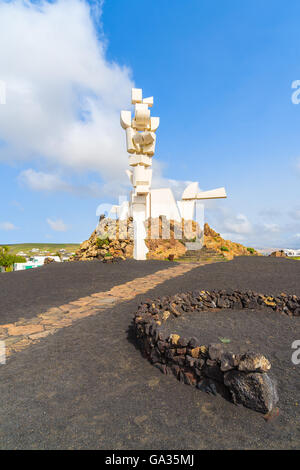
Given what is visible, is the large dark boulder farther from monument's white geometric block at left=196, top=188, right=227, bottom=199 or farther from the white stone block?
monument's white geometric block at left=196, top=188, right=227, bottom=199

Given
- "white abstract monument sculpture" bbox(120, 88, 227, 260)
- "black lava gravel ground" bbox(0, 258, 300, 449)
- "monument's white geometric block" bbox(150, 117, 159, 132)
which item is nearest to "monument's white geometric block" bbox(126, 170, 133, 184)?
"white abstract monument sculpture" bbox(120, 88, 227, 260)

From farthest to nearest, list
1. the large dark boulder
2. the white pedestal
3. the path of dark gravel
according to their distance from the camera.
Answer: the white pedestal, the path of dark gravel, the large dark boulder

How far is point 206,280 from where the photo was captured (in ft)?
32.8

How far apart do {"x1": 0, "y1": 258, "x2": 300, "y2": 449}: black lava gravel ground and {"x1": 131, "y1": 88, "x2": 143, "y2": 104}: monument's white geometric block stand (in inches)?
742

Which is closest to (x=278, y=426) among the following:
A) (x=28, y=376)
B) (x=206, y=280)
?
(x=28, y=376)

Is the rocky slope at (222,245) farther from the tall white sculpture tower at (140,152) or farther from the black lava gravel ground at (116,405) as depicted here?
the black lava gravel ground at (116,405)

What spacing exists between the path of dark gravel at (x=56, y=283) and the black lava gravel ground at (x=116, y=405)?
9.13 ft

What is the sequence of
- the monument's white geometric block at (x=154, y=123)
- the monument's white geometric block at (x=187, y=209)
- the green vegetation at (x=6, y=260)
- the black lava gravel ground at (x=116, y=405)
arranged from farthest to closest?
the green vegetation at (x=6, y=260) → the monument's white geometric block at (x=187, y=209) → the monument's white geometric block at (x=154, y=123) → the black lava gravel ground at (x=116, y=405)

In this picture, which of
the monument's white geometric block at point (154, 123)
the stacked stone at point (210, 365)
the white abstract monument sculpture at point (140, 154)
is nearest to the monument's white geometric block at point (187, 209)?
the white abstract monument sculpture at point (140, 154)

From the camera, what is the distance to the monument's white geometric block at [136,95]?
1894 centimetres

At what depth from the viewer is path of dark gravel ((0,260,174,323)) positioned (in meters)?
7.35

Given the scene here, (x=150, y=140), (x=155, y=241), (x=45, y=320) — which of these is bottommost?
(x=45, y=320)
